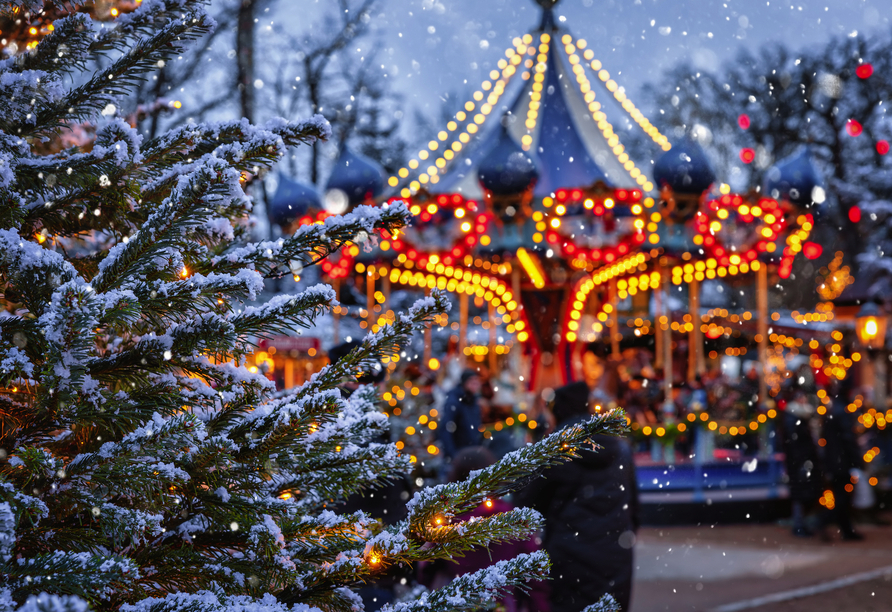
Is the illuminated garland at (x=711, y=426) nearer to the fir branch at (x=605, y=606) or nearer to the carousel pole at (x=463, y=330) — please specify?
the carousel pole at (x=463, y=330)

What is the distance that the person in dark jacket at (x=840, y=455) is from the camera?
8578 millimetres

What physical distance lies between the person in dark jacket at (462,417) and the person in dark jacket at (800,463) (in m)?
3.83

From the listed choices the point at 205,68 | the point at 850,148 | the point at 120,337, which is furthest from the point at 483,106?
the point at 850,148

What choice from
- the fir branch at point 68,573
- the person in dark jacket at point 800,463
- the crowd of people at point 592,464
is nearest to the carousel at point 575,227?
the crowd of people at point 592,464

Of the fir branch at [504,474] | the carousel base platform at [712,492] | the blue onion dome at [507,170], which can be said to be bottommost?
the carousel base platform at [712,492]

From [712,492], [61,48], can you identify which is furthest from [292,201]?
[61,48]

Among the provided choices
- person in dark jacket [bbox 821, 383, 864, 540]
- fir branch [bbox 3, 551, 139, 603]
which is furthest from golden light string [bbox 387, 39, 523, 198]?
fir branch [bbox 3, 551, 139, 603]

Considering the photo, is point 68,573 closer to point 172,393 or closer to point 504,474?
point 172,393

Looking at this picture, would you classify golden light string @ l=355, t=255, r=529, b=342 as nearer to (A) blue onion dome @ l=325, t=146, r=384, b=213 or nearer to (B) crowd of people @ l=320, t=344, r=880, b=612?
(B) crowd of people @ l=320, t=344, r=880, b=612

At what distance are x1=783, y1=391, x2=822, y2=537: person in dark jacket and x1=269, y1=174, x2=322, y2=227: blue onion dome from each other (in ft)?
19.7

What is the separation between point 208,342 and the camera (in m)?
1.19

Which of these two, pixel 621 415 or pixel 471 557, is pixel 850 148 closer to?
pixel 471 557

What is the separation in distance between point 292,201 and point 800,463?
6513mm

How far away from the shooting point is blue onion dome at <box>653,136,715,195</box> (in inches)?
319
